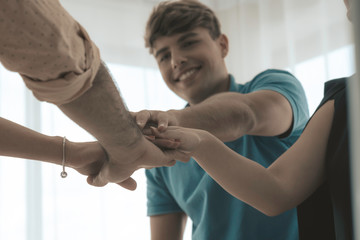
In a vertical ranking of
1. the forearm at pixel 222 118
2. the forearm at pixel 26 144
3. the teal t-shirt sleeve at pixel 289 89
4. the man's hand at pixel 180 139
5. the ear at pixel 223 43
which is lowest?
the man's hand at pixel 180 139

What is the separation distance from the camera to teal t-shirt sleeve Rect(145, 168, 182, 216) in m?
1.60

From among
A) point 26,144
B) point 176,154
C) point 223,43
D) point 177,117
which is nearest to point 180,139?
point 176,154

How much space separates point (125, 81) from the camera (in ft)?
9.27

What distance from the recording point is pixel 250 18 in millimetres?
2963

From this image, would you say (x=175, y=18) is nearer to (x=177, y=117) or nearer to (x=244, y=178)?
(x=177, y=117)

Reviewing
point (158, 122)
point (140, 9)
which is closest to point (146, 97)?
point (140, 9)

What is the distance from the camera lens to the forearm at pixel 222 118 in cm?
115

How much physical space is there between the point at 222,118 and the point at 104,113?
1.40 feet

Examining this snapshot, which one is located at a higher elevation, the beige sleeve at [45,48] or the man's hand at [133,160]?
the beige sleeve at [45,48]

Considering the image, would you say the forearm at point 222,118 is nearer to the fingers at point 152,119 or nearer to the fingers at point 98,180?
the fingers at point 152,119

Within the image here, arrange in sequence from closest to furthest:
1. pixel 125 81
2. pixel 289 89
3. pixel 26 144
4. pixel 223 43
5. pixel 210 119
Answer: pixel 26 144 → pixel 210 119 → pixel 289 89 → pixel 223 43 → pixel 125 81

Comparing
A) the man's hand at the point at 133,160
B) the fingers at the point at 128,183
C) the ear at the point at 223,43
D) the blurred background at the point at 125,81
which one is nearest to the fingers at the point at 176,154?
the man's hand at the point at 133,160

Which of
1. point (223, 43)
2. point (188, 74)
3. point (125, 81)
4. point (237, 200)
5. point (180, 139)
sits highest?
point (125, 81)

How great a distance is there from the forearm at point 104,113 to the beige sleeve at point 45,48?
72 mm
